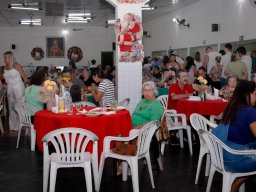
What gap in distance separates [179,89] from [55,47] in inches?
603

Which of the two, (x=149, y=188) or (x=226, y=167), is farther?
(x=149, y=188)

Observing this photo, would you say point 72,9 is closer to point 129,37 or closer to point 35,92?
point 129,37

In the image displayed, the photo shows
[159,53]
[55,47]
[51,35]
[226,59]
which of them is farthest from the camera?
[55,47]

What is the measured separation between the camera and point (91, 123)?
401cm

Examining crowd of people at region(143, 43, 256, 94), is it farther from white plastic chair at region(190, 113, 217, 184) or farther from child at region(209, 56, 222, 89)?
white plastic chair at region(190, 113, 217, 184)

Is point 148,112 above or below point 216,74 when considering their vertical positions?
below

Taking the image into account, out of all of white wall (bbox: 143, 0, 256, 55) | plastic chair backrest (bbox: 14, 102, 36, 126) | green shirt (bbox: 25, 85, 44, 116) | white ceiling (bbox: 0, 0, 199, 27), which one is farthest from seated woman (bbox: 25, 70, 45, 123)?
white ceiling (bbox: 0, 0, 199, 27)

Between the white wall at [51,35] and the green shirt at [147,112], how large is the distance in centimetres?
1647

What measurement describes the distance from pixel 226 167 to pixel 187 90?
2988mm

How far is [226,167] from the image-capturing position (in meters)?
3.28

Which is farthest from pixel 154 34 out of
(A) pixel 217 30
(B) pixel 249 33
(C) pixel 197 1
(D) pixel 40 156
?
(D) pixel 40 156

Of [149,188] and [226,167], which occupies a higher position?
[226,167]

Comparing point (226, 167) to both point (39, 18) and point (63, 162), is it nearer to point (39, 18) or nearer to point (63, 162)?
point (63, 162)

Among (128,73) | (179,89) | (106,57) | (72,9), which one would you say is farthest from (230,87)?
(106,57)
